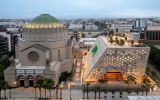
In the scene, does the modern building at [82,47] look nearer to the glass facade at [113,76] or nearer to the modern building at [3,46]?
the glass facade at [113,76]

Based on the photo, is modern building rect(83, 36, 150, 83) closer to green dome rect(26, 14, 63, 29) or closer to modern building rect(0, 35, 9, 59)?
green dome rect(26, 14, 63, 29)

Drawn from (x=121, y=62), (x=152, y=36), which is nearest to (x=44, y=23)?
(x=121, y=62)

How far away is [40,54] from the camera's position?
2068 inches

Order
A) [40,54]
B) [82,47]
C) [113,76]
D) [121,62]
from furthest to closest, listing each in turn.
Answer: [82,47] → [113,76] → [40,54] → [121,62]

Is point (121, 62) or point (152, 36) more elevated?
point (152, 36)

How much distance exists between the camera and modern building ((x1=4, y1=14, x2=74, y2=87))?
4866 centimetres

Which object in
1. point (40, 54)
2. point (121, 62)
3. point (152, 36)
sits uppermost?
point (152, 36)

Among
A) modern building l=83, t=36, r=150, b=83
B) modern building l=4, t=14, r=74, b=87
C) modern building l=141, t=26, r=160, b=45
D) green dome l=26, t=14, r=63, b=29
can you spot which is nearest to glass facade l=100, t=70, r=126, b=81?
modern building l=83, t=36, r=150, b=83

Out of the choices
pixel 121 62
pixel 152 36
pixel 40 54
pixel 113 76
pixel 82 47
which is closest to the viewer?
pixel 121 62

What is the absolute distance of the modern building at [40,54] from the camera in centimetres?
4866

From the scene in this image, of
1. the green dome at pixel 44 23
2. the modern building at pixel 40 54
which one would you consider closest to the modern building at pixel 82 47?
the modern building at pixel 40 54

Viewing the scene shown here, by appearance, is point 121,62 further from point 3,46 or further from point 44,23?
point 3,46

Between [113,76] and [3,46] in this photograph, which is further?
[3,46]

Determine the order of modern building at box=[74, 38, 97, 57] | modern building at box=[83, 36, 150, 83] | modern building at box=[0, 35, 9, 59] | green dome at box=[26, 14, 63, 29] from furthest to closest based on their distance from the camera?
modern building at box=[74, 38, 97, 57] < modern building at box=[0, 35, 9, 59] < green dome at box=[26, 14, 63, 29] < modern building at box=[83, 36, 150, 83]
